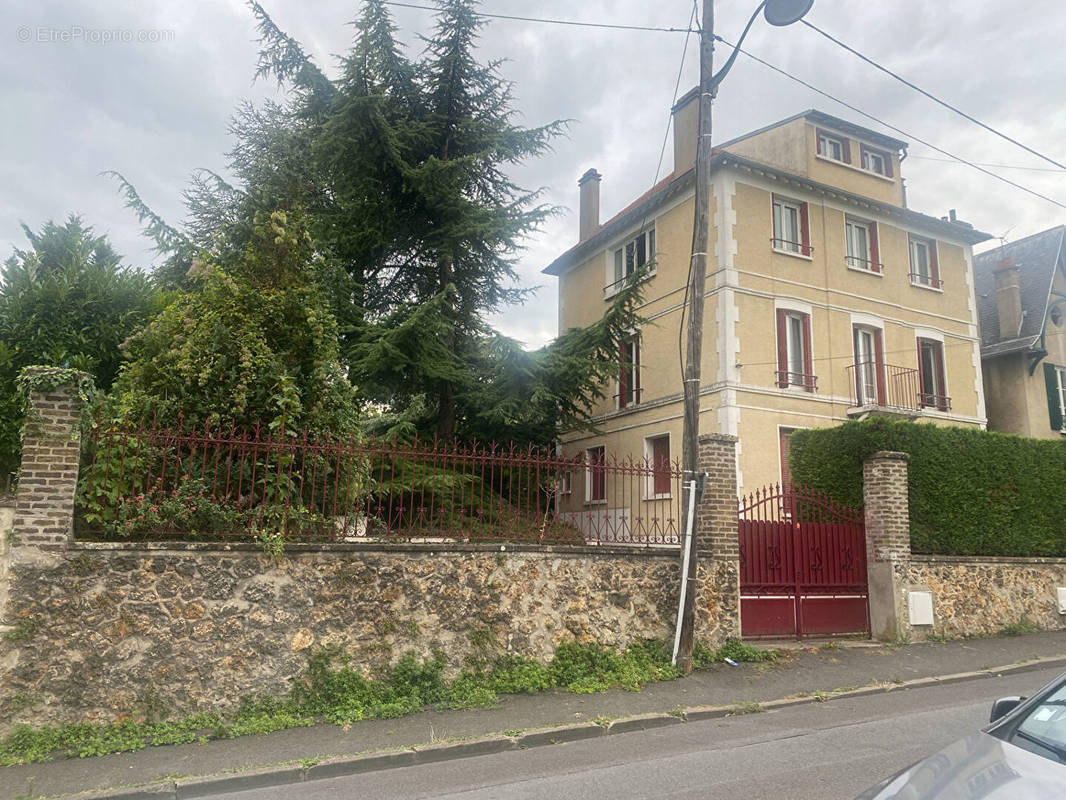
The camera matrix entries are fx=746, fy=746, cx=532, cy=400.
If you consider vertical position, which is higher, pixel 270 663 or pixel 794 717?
pixel 270 663

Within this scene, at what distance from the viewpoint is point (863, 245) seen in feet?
65.0

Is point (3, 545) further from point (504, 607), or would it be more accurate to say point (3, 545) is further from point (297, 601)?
point (504, 607)

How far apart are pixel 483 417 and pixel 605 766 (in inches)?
392

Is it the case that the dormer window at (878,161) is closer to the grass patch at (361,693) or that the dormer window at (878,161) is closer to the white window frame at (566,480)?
the white window frame at (566,480)

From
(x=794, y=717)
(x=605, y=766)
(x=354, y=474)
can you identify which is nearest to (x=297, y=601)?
(x=354, y=474)

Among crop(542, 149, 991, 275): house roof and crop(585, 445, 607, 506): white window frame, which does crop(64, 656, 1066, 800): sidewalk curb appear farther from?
crop(542, 149, 991, 275): house roof

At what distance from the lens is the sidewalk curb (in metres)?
5.56

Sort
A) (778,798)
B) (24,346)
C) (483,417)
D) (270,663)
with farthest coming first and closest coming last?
(483,417)
(24,346)
(270,663)
(778,798)

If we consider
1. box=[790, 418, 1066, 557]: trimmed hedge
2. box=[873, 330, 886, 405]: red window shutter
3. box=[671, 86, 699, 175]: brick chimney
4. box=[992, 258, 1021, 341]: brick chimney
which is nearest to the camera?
box=[790, 418, 1066, 557]: trimmed hedge

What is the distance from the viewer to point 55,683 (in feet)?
21.1

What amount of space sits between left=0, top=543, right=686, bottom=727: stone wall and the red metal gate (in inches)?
104

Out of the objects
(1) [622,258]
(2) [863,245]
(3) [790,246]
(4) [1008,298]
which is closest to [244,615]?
(3) [790,246]

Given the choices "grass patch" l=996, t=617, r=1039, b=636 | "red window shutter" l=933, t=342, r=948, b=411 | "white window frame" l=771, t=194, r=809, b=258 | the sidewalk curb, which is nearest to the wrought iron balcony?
"red window shutter" l=933, t=342, r=948, b=411

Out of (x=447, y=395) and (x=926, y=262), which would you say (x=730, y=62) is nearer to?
(x=447, y=395)
